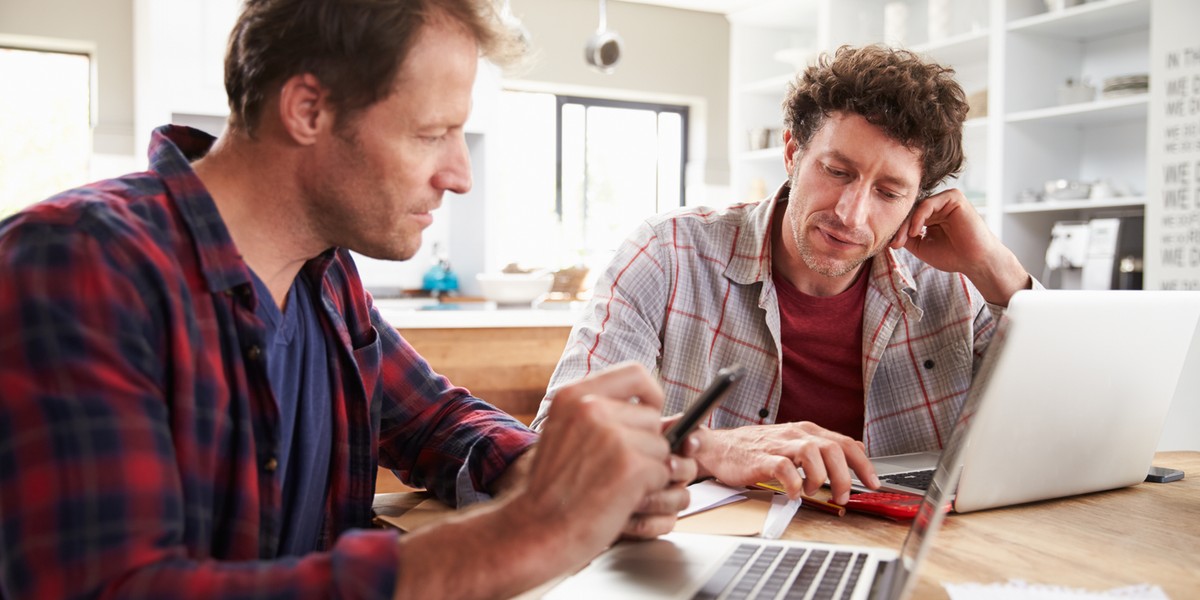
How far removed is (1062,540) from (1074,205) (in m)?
3.42

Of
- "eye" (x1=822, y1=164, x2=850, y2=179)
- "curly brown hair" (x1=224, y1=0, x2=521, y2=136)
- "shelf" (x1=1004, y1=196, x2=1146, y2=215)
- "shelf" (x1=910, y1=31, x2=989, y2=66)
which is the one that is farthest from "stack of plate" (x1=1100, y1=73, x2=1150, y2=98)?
"curly brown hair" (x1=224, y1=0, x2=521, y2=136)

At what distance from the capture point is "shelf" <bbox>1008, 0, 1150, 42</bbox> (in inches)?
153

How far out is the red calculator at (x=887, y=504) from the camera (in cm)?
112

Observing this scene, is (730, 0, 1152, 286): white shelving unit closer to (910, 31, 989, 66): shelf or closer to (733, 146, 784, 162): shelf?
(910, 31, 989, 66): shelf

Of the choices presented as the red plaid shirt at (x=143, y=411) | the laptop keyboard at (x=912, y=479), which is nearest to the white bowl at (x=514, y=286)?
the laptop keyboard at (x=912, y=479)

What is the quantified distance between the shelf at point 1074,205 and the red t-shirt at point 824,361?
8.75 feet

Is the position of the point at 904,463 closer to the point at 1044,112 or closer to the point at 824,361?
the point at 824,361

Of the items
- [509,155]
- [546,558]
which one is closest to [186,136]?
[546,558]

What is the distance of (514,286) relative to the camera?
3.95 meters

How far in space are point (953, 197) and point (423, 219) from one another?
110 centimetres

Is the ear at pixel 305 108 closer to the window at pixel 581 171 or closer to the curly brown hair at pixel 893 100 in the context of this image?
the curly brown hair at pixel 893 100

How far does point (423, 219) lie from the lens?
1.02 m

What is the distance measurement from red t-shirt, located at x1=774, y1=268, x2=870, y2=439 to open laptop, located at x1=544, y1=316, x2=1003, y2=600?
0.77 meters

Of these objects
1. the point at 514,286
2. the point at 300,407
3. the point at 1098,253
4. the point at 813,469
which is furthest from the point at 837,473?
the point at 1098,253
